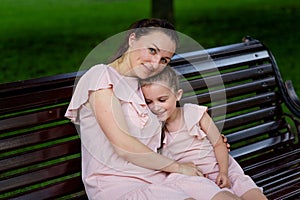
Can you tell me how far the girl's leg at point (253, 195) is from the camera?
348 cm

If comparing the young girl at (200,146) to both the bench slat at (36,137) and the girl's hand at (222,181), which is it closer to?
the girl's hand at (222,181)

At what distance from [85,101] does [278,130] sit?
7.19ft

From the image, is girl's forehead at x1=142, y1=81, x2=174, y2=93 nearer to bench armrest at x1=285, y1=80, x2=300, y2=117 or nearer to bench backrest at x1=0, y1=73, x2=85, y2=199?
bench backrest at x1=0, y1=73, x2=85, y2=199

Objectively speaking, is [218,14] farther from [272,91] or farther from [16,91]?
[16,91]

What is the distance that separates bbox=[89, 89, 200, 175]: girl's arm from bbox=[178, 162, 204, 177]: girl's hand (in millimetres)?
163

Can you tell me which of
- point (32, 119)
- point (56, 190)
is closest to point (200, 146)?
point (56, 190)

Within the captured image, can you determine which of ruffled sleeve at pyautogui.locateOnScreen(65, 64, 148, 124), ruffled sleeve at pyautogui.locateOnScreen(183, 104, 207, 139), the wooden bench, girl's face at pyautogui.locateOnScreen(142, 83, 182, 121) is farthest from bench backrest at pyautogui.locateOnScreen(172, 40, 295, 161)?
ruffled sleeve at pyautogui.locateOnScreen(65, 64, 148, 124)

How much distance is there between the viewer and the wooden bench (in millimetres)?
3484

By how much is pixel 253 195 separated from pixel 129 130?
799mm

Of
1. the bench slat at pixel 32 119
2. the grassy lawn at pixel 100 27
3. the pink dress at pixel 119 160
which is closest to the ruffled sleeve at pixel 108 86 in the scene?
the pink dress at pixel 119 160

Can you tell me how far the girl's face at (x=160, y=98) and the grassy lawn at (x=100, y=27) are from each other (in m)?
5.65

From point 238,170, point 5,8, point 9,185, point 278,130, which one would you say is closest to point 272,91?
point 278,130

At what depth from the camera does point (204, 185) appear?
10.5ft

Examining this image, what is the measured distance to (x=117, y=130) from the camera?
10.1 feet
